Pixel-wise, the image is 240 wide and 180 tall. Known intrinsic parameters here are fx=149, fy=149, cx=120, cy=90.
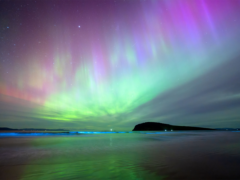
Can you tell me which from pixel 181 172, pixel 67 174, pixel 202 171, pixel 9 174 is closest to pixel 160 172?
pixel 181 172

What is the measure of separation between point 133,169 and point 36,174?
601 cm

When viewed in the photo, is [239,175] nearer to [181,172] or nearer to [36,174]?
[181,172]

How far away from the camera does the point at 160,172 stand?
8992 millimetres

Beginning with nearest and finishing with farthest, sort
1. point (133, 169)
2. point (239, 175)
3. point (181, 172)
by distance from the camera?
point (239, 175), point (181, 172), point (133, 169)

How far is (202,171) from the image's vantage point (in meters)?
9.19

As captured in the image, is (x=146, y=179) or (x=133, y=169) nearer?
(x=146, y=179)

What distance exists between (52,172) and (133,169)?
5.19 metres

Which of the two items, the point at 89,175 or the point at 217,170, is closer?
the point at 89,175

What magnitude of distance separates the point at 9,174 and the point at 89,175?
4.94 metres

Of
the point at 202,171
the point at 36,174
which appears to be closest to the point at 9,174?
the point at 36,174

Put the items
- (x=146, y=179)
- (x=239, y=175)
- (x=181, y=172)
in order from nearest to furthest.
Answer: (x=146, y=179)
(x=239, y=175)
(x=181, y=172)

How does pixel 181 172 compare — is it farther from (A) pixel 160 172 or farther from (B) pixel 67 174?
(B) pixel 67 174

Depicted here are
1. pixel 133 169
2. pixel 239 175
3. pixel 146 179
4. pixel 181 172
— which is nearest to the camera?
pixel 146 179

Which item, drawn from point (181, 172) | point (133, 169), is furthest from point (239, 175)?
point (133, 169)
